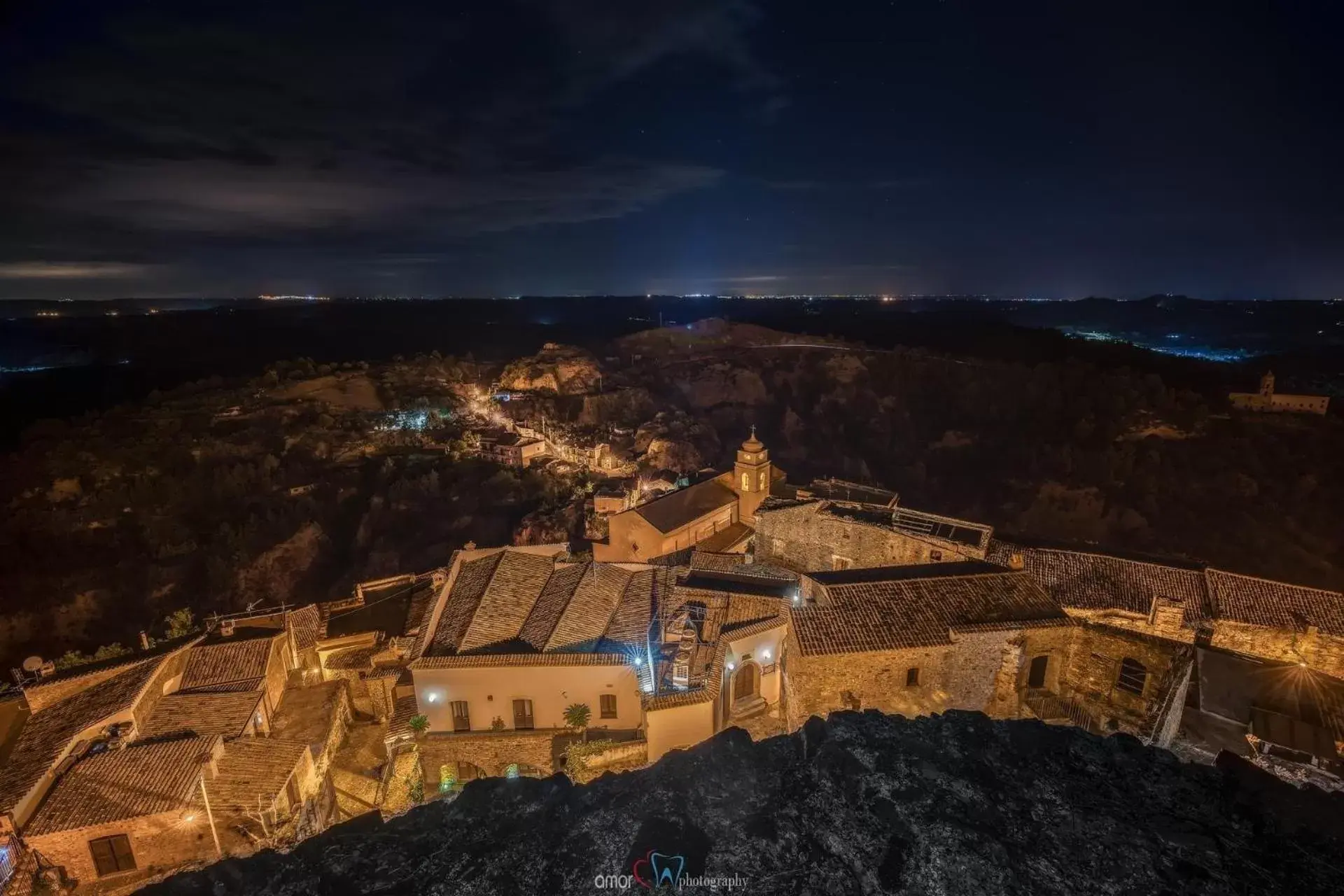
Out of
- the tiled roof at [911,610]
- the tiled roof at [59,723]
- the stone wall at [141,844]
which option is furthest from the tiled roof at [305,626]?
the tiled roof at [911,610]

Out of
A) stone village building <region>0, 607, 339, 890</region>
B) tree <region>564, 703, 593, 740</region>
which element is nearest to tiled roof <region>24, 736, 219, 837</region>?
stone village building <region>0, 607, 339, 890</region>

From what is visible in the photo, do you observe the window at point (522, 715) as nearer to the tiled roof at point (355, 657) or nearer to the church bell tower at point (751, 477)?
the tiled roof at point (355, 657)

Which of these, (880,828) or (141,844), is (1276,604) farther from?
(141,844)

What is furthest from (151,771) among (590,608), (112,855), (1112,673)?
(1112,673)

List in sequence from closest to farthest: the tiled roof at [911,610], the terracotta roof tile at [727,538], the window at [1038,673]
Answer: the tiled roof at [911,610], the window at [1038,673], the terracotta roof tile at [727,538]

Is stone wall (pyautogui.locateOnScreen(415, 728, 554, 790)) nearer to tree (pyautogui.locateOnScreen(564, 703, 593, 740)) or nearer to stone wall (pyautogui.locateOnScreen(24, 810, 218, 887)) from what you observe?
tree (pyautogui.locateOnScreen(564, 703, 593, 740))

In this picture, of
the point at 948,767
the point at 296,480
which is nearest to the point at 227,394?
the point at 296,480
